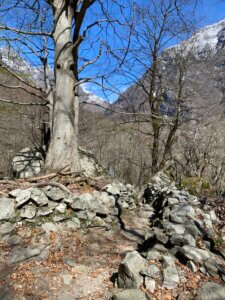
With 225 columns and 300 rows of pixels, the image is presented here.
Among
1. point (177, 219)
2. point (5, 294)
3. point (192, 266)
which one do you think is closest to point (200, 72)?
point (177, 219)

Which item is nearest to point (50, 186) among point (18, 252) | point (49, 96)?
point (18, 252)

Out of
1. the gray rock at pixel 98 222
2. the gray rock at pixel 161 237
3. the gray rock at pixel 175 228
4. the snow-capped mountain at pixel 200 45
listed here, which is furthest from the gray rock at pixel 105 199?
the snow-capped mountain at pixel 200 45

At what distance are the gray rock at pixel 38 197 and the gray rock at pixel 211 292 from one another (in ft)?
8.43

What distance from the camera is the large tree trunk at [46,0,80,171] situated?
218 inches

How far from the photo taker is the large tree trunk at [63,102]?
18.1 ft

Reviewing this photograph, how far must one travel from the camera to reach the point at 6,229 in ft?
12.1

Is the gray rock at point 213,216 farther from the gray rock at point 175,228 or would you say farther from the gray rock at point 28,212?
the gray rock at point 28,212

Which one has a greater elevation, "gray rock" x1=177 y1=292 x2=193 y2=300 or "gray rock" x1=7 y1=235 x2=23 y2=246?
"gray rock" x1=177 y1=292 x2=193 y2=300

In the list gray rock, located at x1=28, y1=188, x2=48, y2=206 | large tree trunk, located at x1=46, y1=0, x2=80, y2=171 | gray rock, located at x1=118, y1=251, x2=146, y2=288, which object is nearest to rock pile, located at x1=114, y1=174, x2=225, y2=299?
gray rock, located at x1=118, y1=251, x2=146, y2=288

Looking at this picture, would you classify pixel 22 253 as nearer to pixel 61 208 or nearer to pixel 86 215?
pixel 61 208

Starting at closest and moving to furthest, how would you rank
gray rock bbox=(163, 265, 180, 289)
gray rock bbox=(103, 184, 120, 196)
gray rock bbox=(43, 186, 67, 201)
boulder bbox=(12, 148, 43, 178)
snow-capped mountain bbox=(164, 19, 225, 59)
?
gray rock bbox=(163, 265, 180, 289), gray rock bbox=(43, 186, 67, 201), gray rock bbox=(103, 184, 120, 196), boulder bbox=(12, 148, 43, 178), snow-capped mountain bbox=(164, 19, 225, 59)

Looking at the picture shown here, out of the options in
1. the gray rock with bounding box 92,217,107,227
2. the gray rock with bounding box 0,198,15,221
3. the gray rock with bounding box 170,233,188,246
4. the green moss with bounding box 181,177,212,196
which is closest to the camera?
the gray rock with bounding box 170,233,188,246

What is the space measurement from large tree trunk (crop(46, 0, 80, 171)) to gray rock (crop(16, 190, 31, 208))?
4.57 ft

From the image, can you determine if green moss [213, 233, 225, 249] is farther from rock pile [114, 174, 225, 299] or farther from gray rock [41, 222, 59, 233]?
gray rock [41, 222, 59, 233]
